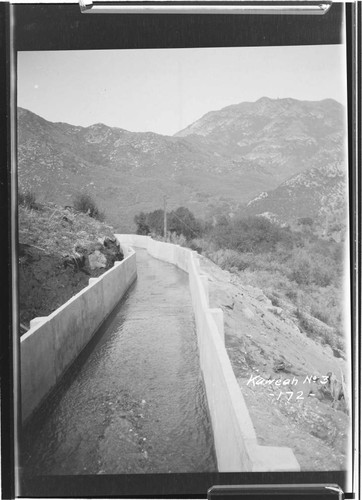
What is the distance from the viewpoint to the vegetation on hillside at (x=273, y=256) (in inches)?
115

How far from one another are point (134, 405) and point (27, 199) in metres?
1.40

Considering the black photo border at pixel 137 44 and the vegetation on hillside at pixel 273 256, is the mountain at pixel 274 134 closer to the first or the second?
the black photo border at pixel 137 44

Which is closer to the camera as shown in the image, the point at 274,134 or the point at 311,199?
the point at 311,199

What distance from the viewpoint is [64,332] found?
2.94m

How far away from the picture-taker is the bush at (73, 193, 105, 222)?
2.98 m

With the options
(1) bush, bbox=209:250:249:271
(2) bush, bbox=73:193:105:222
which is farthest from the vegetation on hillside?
(2) bush, bbox=73:193:105:222

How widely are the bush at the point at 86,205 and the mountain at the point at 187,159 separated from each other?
1.4 inches

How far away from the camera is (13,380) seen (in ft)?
9.12

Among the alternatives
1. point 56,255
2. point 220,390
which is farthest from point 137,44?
point 220,390

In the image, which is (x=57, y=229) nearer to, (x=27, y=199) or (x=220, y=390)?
(x=27, y=199)

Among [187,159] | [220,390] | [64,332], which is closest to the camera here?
[220,390]

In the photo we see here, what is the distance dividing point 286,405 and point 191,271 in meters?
0.99

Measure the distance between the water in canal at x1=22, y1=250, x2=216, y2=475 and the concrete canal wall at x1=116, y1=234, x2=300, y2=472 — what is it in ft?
0.19

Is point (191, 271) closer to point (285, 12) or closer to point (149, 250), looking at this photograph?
point (149, 250)
